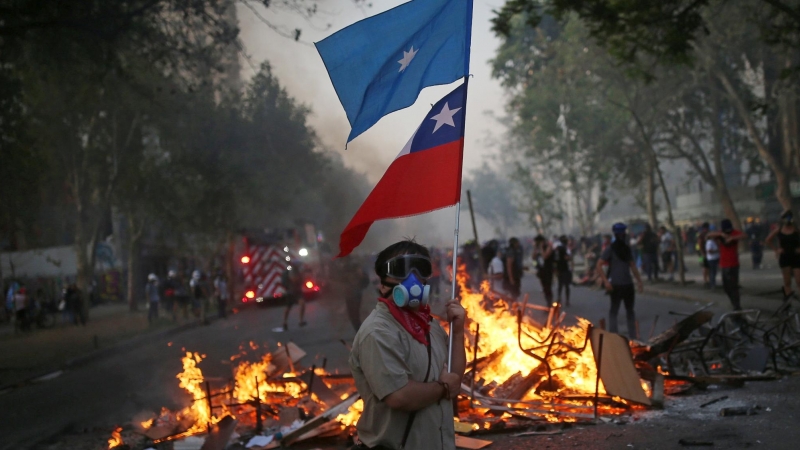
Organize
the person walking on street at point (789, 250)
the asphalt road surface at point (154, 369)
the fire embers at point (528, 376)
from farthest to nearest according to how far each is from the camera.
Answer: the person walking on street at point (789, 250) → the asphalt road surface at point (154, 369) → the fire embers at point (528, 376)

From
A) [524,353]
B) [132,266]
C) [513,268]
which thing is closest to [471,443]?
[524,353]

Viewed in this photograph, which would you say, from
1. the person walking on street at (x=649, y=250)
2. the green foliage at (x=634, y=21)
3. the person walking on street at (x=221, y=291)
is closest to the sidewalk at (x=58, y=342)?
the person walking on street at (x=221, y=291)

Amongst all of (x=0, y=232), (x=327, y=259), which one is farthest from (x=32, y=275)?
(x=0, y=232)

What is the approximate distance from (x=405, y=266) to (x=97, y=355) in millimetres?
15442

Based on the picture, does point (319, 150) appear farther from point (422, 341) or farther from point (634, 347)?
point (422, 341)

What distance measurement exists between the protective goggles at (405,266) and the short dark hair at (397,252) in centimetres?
4

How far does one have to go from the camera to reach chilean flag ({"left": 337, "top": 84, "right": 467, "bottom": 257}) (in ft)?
13.4

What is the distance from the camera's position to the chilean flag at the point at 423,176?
13.4ft

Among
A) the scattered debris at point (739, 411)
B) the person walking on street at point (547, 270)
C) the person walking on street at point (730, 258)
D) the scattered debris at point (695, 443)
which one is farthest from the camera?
the person walking on street at point (547, 270)

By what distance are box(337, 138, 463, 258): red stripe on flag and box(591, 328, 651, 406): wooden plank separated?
3.41 metres

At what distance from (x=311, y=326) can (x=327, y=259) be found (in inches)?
760

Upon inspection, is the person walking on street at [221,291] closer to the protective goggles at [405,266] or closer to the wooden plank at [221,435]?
the wooden plank at [221,435]

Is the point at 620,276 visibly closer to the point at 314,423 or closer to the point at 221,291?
the point at 314,423

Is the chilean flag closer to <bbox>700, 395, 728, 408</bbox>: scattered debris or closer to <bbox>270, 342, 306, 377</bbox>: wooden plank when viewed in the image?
<bbox>700, 395, 728, 408</bbox>: scattered debris
